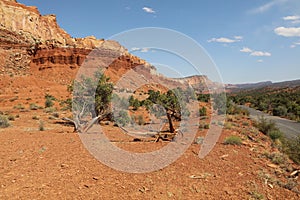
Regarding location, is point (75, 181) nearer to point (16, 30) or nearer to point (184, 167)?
point (184, 167)

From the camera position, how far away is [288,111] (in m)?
41.8

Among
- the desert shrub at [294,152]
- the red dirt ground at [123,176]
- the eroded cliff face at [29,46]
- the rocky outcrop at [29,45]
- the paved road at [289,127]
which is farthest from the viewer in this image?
the rocky outcrop at [29,45]

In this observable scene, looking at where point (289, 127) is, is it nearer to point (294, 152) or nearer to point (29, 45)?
point (294, 152)

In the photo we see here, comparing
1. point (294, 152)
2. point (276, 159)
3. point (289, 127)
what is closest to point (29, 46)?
point (289, 127)

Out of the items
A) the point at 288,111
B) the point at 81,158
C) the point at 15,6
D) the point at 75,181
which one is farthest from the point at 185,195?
the point at 15,6

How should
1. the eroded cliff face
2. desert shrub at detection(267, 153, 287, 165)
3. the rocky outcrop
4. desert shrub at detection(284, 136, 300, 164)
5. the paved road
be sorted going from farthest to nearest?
the rocky outcrop < the eroded cliff face < the paved road < desert shrub at detection(284, 136, 300, 164) < desert shrub at detection(267, 153, 287, 165)

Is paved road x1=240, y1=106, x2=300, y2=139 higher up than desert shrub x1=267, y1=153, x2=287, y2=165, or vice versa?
desert shrub x1=267, y1=153, x2=287, y2=165

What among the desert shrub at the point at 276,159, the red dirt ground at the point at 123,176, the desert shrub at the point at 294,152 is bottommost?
the desert shrub at the point at 294,152

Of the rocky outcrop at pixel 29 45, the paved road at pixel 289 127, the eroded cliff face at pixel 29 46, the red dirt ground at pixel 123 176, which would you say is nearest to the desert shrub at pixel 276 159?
the red dirt ground at pixel 123 176

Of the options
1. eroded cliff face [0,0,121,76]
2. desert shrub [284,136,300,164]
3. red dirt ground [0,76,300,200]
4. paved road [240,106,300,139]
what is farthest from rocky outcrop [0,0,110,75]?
desert shrub [284,136,300,164]

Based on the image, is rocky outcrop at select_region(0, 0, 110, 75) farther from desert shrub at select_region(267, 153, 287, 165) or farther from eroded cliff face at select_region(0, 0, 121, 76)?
desert shrub at select_region(267, 153, 287, 165)

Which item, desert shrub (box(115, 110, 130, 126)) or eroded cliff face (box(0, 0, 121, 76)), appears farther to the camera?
eroded cliff face (box(0, 0, 121, 76))

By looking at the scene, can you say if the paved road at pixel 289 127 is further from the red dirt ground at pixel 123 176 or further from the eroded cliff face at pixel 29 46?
the eroded cliff face at pixel 29 46

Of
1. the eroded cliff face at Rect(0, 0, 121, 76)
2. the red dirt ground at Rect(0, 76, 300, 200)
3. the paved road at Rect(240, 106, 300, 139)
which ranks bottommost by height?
the paved road at Rect(240, 106, 300, 139)
